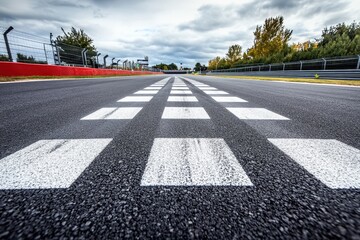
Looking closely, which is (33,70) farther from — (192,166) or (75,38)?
(75,38)

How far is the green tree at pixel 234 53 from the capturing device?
55312 mm

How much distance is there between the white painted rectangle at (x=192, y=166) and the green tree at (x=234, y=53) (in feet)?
196

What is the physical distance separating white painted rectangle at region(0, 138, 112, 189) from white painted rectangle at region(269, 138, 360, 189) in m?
1.35

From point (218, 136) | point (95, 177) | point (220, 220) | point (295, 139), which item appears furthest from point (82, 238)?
point (295, 139)

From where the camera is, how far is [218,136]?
5.00 ft

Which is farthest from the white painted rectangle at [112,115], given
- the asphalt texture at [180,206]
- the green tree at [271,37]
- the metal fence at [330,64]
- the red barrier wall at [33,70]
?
the green tree at [271,37]

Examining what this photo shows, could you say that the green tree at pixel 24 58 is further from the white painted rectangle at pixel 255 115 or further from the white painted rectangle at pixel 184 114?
the white painted rectangle at pixel 255 115

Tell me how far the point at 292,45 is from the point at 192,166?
40.8 meters

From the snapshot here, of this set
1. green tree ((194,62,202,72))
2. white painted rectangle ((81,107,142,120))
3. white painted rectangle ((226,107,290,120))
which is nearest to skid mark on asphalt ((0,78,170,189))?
white painted rectangle ((81,107,142,120))

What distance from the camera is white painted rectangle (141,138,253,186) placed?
870 millimetres

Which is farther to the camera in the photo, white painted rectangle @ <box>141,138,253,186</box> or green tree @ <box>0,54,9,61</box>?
green tree @ <box>0,54,9,61</box>

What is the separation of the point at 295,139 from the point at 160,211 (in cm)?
135

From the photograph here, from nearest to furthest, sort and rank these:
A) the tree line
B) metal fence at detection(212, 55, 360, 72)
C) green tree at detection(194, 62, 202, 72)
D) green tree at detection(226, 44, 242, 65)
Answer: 1. metal fence at detection(212, 55, 360, 72)
2. the tree line
3. green tree at detection(226, 44, 242, 65)
4. green tree at detection(194, 62, 202, 72)

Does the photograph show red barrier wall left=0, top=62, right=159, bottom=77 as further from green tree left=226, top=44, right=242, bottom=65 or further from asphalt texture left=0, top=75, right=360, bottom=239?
green tree left=226, top=44, right=242, bottom=65
